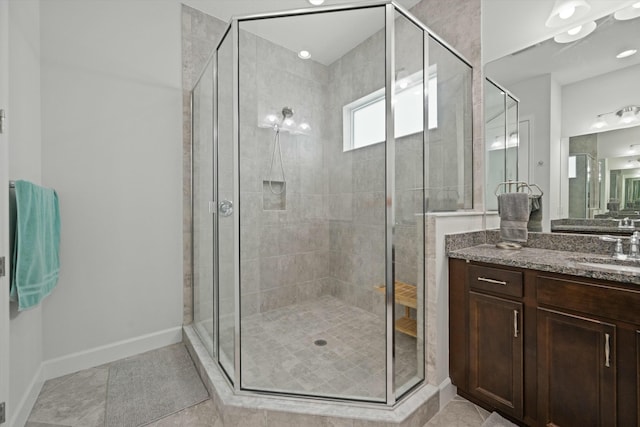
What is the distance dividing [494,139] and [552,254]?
0.88m

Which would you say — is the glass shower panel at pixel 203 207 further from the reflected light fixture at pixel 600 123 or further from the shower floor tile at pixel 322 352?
the reflected light fixture at pixel 600 123

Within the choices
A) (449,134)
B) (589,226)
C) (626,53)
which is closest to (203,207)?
(449,134)

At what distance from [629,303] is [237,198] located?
1.83 m

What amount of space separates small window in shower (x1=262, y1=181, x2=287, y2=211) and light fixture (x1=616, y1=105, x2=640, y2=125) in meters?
2.19

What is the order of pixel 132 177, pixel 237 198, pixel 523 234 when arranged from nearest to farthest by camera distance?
1. pixel 237 198
2. pixel 523 234
3. pixel 132 177

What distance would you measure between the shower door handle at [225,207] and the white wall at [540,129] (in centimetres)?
199

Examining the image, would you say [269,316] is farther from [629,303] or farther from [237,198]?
[629,303]

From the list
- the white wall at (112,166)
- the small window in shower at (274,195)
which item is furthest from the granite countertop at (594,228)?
the white wall at (112,166)

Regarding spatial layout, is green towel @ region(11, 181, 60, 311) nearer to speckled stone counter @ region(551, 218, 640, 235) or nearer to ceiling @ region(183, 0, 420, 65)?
ceiling @ region(183, 0, 420, 65)

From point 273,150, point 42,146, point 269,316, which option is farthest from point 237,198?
point 42,146

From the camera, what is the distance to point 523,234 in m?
1.69

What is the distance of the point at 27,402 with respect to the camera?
150cm

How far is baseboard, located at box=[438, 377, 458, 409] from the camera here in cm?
155

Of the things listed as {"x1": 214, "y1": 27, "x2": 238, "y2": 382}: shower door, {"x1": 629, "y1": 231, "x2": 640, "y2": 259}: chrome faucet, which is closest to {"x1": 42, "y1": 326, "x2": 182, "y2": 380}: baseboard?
{"x1": 214, "y1": 27, "x2": 238, "y2": 382}: shower door
